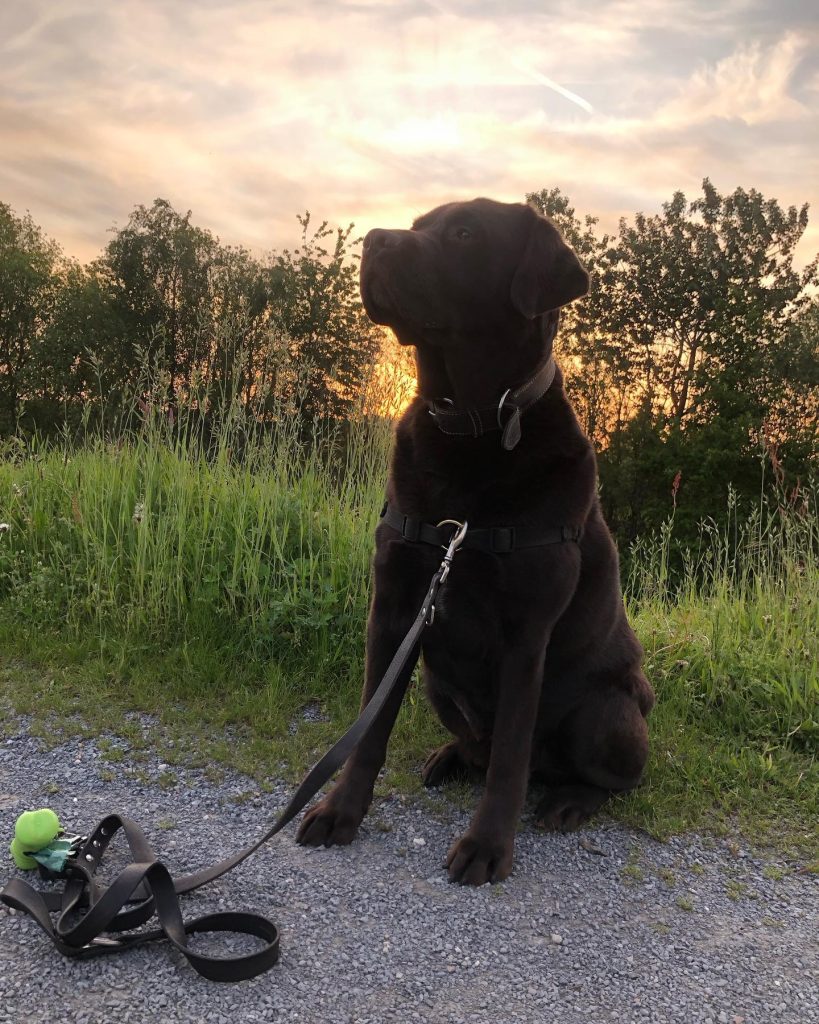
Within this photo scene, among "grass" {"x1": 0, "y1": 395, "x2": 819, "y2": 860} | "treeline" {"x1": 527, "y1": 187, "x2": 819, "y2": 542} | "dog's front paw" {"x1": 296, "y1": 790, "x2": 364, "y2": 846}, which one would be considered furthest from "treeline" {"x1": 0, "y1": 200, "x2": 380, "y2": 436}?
"dog's front paw" {"x1": 296, "y1": 790, "x2": 364, "y2": 846}

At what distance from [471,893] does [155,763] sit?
1.37m

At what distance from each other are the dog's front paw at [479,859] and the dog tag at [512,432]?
1186 millimetres

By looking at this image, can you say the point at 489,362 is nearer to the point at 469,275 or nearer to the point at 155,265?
the point at 469,275

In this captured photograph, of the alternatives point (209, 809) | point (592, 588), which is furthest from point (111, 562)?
point (592, 588)

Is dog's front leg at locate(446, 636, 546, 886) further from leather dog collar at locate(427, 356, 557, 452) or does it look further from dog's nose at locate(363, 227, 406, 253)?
dog's nose at locate(363, 227, 406, 253)

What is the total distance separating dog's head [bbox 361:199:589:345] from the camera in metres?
2.41

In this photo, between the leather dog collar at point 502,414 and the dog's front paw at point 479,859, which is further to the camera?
the leather dog collar at point 502,414

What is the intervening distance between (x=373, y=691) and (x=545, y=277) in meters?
1.44

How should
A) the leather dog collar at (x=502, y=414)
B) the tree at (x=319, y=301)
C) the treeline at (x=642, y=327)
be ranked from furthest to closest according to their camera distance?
1. the treeline at (x=642, y=327)
2. the tree at (x=319, y=301)
3. the leather dog collar at (x=502, y=414)

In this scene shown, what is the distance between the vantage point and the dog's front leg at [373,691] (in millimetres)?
2494

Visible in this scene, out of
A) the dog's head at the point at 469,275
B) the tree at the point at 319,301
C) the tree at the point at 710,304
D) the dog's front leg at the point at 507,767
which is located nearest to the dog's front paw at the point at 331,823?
the dog's front leg at the point at 507,767

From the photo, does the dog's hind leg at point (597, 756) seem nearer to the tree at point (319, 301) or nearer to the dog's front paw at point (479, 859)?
the dog's front paw at point (479, 859)

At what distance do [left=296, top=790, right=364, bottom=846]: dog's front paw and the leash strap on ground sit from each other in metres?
0.40

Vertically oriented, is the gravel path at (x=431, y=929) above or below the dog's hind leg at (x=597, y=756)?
below
